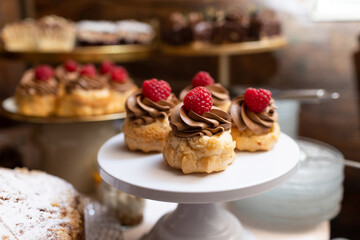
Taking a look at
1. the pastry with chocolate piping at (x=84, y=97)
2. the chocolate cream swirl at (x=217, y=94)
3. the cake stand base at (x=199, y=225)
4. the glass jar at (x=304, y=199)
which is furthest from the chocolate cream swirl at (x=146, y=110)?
the pastry with chocolate piping at (x=84, y=97)

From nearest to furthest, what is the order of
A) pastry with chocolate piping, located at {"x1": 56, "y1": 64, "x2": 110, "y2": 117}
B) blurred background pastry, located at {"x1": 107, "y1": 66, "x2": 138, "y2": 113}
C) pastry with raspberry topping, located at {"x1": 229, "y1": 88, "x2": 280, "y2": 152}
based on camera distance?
pastry with raspberry topping, located at {"x1": 229, "y1": 88, "x2": 280, "y2": 152} < pastry with chocolate piping, located at {"x1": 56, "y1": 64, "x2": 110, "y2": 117} < blurred background pastry, located at {"x1": 107, "y1": 66, "x2": 138, "y2": 113}

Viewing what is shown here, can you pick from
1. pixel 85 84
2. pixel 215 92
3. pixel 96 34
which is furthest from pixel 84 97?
pixel 215 92

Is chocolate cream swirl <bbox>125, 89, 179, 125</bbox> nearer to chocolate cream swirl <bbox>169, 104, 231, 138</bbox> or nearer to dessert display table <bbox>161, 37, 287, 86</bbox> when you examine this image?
chocolate cream swirl <bbox>169, 104, 231, 138</bbox>

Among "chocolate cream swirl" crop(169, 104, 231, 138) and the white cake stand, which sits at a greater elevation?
"chocolate cream swirl" crop(169, 104, 231, 138)

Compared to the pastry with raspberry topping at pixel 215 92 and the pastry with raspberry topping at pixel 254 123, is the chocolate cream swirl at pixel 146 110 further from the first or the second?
the pastry with raspberry topping at pixel 254 123

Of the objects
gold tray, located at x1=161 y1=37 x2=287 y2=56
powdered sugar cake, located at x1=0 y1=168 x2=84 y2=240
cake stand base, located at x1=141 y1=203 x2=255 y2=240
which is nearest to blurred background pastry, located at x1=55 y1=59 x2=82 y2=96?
gold tray, located at x1=161 y1=37 x2=287 y2=56

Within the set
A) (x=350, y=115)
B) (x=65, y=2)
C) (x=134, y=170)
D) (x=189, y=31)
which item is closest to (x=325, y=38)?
(x=350, y=115)
